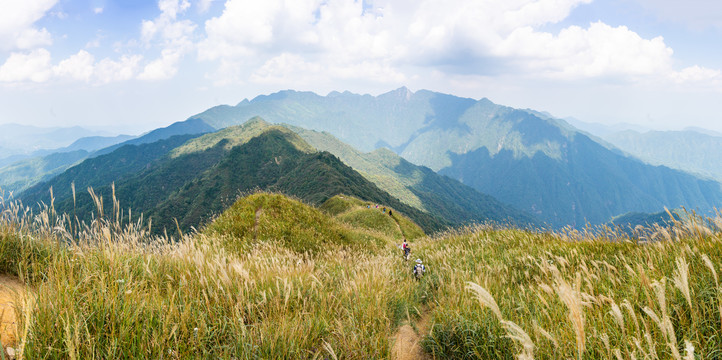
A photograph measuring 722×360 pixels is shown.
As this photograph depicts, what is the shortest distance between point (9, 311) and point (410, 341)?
4.48m

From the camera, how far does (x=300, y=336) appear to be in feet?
10.4

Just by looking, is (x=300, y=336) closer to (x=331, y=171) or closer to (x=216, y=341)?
(x=216, y=341)

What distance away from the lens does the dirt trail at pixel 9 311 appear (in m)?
2.85

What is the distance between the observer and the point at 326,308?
4.15 m

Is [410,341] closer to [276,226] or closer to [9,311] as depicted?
[9,311]

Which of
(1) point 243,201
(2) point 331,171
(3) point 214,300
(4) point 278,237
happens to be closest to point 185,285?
(3) point 214,300

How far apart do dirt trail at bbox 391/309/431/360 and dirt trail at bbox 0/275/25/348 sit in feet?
11.3

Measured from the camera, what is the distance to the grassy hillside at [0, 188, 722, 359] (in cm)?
259

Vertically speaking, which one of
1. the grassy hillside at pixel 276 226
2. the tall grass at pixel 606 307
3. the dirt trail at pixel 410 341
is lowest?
the grassy hillside at pixel 276 226

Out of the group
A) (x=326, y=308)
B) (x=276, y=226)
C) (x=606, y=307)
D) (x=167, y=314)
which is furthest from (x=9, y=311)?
(x=276, y=226)

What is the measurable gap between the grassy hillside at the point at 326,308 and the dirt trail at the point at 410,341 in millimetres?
49

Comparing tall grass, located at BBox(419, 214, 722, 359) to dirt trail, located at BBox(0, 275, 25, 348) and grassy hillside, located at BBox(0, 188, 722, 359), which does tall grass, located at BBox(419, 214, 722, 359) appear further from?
dirt trail, located at BBox(0, 275, 25, 348)

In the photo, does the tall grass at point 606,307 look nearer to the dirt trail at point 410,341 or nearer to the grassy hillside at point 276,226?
the dirt trail at point 410,341

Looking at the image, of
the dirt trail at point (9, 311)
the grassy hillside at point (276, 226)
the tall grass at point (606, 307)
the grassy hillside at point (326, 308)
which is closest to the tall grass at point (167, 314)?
the grassy hillside at point (326, 308)
